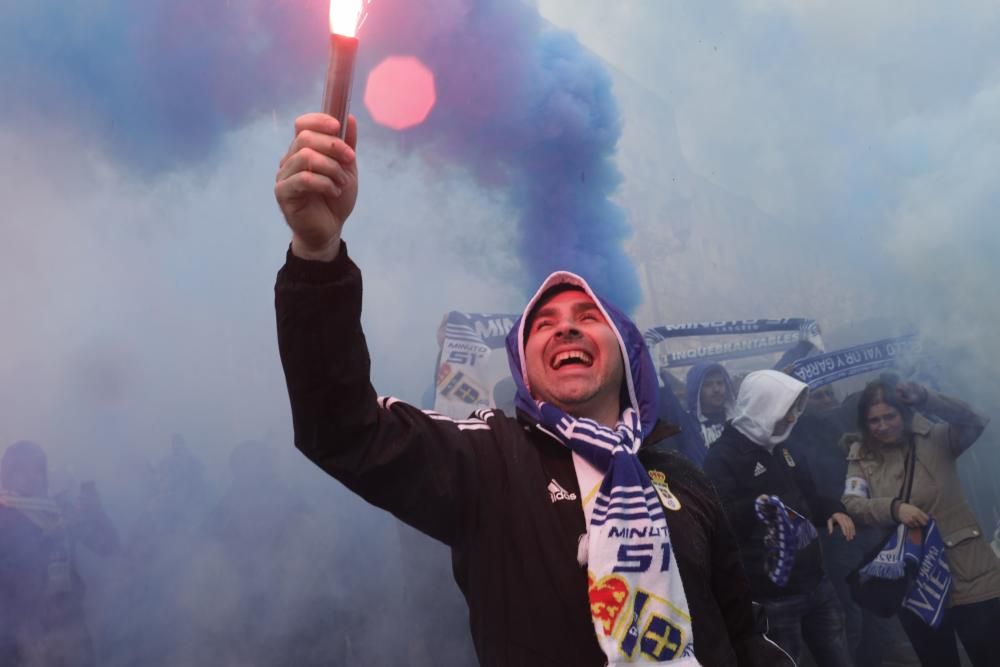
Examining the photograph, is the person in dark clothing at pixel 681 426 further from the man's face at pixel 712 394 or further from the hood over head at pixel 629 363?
the hood over head at pixel 629 363

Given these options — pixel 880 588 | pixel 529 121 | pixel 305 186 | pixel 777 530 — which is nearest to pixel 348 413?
pixel 305 186

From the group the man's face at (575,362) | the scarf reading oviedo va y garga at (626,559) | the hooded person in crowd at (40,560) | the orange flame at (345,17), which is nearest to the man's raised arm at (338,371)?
the orange flame at (345,17)

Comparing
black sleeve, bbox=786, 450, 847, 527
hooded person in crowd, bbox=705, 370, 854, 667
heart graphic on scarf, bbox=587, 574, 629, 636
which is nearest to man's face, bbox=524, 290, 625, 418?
heart graphic on scarf, bbox=587, 574, 629, 636

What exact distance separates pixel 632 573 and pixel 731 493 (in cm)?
239

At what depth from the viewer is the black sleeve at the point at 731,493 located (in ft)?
11.1

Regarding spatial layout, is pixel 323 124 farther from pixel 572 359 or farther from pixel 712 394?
pixel 712 394

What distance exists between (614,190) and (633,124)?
1.64ft

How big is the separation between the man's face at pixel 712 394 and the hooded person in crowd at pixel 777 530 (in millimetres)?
777

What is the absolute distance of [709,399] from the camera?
4.45 m

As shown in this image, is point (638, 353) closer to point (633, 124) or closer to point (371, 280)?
point (371, 280)

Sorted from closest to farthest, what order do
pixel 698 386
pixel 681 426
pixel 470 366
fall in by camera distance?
pixel 470 366, pixel 681 426, pixel 698 386

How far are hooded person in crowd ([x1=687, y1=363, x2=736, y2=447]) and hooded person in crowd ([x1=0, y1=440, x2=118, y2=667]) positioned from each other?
11.0 ft

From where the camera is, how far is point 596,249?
188 inches

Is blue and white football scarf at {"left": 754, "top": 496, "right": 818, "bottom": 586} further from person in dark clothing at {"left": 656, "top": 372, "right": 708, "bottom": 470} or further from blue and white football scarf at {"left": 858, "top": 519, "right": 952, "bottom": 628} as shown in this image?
blue and white football scarf at {"left": 858, "top": 519, "right": 952, "bottom": 628}
